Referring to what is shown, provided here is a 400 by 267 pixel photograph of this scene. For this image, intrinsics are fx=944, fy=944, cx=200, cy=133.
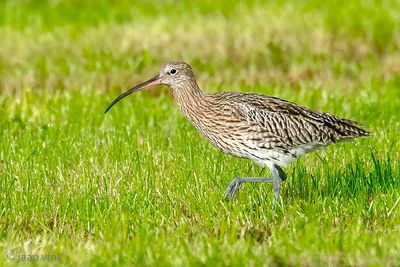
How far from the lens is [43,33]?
45.3ft

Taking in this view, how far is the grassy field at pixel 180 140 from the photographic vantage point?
593cm

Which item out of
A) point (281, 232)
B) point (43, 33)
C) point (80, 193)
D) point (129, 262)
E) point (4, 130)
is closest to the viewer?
point (129, 262)

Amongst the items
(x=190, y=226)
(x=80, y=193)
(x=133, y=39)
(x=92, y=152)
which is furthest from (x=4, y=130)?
(x=133, y=39)

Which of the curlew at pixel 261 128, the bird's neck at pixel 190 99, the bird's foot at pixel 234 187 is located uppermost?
the bird's neck at pixel 190 99

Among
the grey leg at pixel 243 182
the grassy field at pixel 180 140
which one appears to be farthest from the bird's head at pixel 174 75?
the grey leg at pixel 243 182

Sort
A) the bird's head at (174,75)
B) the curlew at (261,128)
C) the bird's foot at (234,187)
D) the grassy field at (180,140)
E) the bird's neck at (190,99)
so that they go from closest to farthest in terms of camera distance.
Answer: the grassy field at (180,140), the bird's foot at (234,187), the curlew at (261,128), the bird's neck at (190,99), the bird's head at (174,75)

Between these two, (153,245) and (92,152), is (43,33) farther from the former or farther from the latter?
(153,245)

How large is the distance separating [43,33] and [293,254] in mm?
8934

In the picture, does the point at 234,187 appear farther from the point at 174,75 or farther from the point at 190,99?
the point at 174,75

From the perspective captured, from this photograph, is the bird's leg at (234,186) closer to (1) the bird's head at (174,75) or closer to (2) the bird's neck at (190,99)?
(2) the bird's neck at (190,99)

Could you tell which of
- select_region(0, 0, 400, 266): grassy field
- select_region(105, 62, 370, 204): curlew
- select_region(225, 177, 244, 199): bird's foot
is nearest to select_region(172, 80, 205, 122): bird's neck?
select_region(105, 62, 370, 204): curlew

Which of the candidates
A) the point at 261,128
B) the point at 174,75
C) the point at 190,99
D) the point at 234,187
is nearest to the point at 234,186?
the point at 234,187

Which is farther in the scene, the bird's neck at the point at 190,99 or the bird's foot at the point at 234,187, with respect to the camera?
the bird's neck at the point at 190,99

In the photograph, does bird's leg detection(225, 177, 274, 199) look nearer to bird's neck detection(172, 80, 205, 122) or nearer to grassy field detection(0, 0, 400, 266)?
grassy field detection(0, 0, 400, 266)
